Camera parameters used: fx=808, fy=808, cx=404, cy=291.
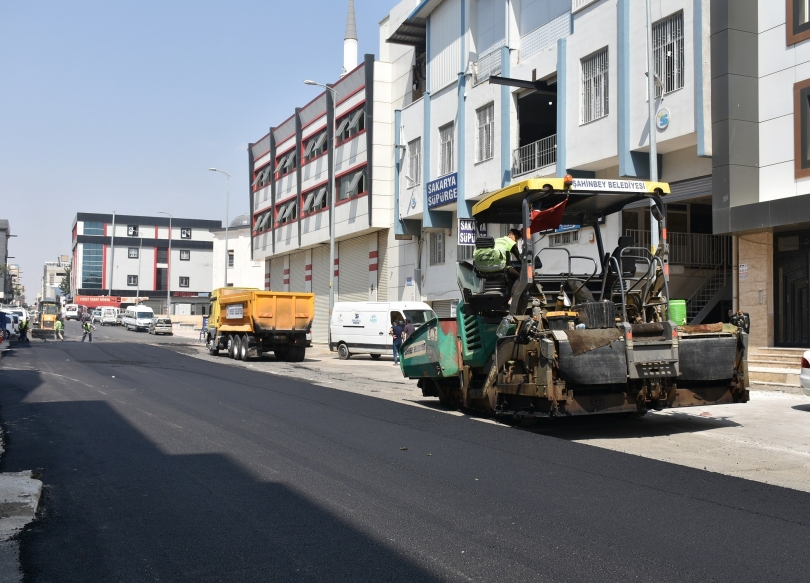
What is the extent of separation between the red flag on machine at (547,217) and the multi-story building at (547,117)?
1020mm

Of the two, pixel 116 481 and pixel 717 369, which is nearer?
pixel 116 481

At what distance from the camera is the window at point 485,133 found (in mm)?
26875

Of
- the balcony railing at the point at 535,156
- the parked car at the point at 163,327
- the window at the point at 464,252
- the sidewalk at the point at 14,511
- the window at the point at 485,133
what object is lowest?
the sidewalk at the point at 14,511

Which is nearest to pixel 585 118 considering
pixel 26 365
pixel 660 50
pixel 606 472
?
pixel 660 50

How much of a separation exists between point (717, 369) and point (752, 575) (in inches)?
214

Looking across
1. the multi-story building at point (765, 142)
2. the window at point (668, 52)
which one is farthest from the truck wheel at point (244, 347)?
the multi-story building at point (765, 142)

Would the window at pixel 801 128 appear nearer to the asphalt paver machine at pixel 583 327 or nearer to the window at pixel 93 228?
the asphalt paver machine at pixel 583 327

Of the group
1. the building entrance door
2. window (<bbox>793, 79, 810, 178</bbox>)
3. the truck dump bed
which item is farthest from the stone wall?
the truck dump bed

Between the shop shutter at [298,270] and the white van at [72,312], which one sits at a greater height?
the shop shutter at [298,270]

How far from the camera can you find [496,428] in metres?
10.7

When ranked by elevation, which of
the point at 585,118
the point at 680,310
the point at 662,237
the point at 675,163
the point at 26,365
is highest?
the point at 585,118

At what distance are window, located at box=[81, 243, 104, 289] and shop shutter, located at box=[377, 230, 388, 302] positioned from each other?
79.0 metres

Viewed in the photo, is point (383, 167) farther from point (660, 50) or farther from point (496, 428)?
point (496, 428)

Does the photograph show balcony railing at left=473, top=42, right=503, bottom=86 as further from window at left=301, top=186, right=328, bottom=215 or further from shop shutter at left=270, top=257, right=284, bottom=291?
shop shutter at left=270, top=257, right=284, bottom=291
